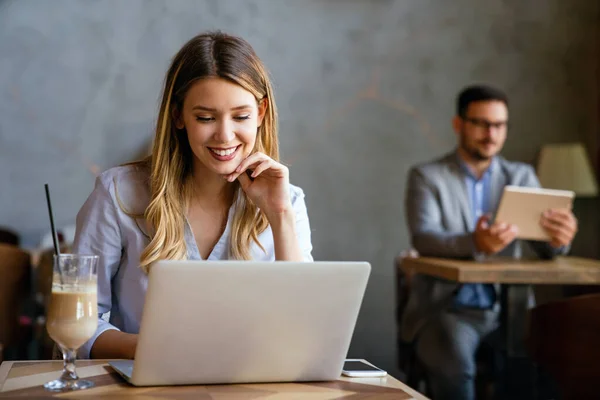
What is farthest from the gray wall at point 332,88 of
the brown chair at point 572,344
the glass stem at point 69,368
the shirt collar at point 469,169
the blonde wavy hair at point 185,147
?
the glass stem at point 69,368

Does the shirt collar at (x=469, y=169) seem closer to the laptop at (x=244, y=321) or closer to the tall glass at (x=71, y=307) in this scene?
the laptop at (x=244, y=321)

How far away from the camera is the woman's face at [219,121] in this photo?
1.90 m

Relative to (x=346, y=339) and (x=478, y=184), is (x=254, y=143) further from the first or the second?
(x=478, y=184)

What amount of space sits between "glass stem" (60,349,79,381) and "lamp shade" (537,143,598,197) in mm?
4060

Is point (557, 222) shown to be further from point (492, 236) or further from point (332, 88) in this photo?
point (332, 88)

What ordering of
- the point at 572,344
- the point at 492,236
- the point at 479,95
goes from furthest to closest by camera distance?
the point at 479,95 < the point at 492,236 < the point at 572,344

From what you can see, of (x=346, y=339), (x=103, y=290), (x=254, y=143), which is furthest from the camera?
(x=254, y=143)

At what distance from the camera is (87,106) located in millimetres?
4918

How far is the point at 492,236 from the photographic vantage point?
3.34 m

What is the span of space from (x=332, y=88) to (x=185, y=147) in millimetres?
3218

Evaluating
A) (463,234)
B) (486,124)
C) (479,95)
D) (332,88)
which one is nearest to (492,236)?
Result: (463,234)

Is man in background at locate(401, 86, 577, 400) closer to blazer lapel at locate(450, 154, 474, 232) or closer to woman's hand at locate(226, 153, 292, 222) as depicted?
blazer lapel at locate(450, 154, 474, 232)

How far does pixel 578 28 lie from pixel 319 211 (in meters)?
2.06

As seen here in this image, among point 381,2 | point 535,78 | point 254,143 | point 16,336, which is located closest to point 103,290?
point 254,143
